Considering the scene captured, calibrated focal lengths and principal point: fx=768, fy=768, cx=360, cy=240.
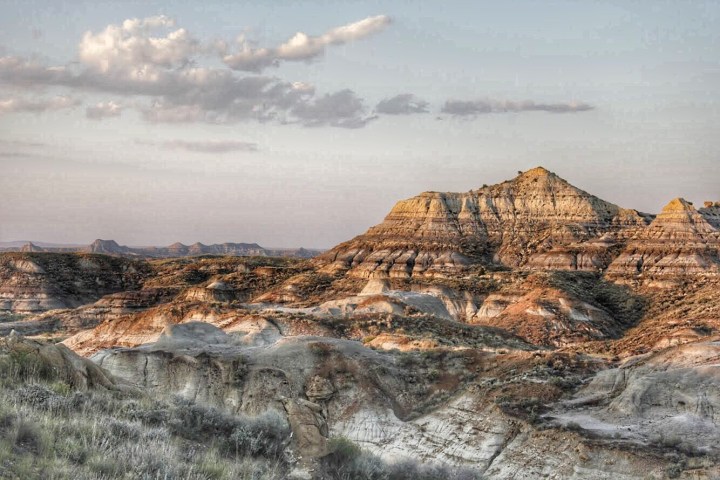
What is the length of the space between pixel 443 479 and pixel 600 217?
339 feet

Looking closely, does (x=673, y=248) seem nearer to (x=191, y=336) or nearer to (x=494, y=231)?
(x=494, y=231)

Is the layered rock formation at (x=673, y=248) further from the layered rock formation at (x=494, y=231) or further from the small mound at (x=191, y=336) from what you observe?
the small mound at (x=191, y=336)

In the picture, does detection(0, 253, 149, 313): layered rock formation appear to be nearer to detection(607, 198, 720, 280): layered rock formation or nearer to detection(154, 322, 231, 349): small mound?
detection(154, 322, 231, 349): small mound

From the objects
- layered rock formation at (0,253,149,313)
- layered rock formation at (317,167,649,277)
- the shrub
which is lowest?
layered rock formation at (0,253,149,313)

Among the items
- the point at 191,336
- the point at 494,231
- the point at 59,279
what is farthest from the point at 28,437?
the point at 59,279

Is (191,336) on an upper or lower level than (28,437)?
lower

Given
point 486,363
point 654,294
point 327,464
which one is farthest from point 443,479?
point 654,294

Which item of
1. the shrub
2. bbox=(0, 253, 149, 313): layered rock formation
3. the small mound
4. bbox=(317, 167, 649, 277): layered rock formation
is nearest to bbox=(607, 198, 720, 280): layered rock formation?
bbox=(317, 167, 649, 277): layered rock formation

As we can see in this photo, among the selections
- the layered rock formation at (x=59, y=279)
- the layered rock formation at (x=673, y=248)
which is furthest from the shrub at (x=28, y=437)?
the layered rock formation at (x=59, y=279)

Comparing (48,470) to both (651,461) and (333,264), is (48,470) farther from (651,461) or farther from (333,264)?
(333,264)

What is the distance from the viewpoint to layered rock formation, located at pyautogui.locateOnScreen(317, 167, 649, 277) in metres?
100

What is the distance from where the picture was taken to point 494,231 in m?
116

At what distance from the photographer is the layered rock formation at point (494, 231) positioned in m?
100

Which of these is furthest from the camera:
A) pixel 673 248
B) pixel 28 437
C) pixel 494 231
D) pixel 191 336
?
pixel 494 231
